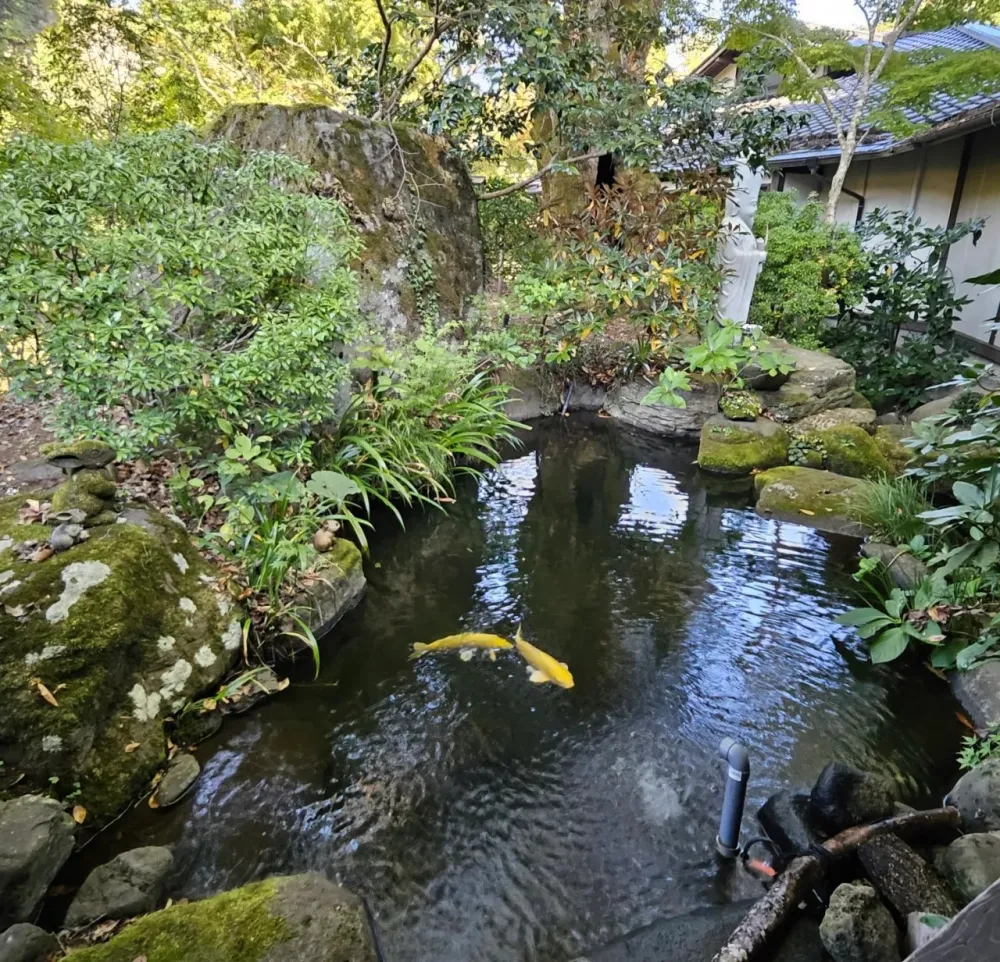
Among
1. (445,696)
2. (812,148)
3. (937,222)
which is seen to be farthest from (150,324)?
(812,148)

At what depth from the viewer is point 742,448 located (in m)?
8.84

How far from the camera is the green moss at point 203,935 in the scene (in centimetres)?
241

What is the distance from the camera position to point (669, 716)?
4.48 metres

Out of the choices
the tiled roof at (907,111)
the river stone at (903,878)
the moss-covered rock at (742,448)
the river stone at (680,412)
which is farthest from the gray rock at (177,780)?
the tiled roof at (907,111)

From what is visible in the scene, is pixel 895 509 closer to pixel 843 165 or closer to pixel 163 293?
pixel 163 293

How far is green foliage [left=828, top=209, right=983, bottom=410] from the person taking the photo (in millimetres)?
9742

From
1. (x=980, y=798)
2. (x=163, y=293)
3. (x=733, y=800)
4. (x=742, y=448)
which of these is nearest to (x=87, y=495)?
(x=163, y=293)

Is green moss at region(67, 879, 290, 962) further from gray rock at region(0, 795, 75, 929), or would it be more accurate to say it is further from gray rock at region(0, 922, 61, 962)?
Result: gray rock at region(0, 795, 75, 929)

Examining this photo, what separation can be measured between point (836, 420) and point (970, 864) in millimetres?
7241

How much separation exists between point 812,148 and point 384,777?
1527cm

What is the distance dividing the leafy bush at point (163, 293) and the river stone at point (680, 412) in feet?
18.8

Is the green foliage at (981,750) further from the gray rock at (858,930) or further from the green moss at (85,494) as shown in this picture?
the green moss at (85,494)

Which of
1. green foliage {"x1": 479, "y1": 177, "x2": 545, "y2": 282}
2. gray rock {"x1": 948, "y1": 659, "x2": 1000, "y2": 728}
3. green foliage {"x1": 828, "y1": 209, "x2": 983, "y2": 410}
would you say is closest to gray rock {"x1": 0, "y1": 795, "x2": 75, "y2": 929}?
gray rock {"x1": 948, "y1": 659, "x2": 1000, "y2": 728}

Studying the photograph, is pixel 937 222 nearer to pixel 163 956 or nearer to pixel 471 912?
pixel 471 912
